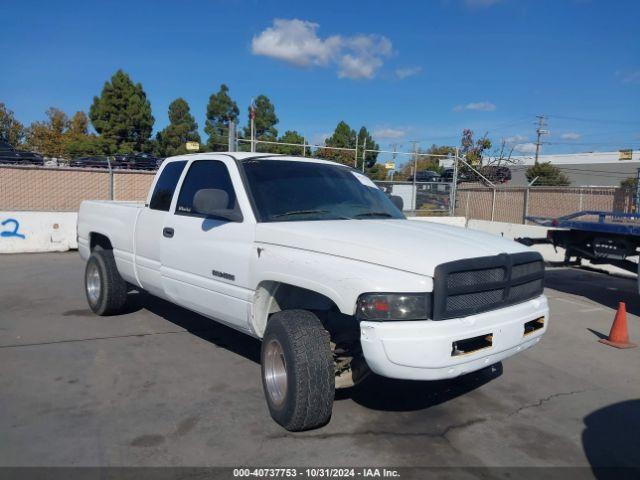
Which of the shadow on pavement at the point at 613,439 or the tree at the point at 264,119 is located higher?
the tree at the point at 264,119

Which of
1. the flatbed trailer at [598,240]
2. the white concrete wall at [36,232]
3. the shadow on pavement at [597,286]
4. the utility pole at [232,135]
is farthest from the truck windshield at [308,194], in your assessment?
the white concrete wall at [36,232]

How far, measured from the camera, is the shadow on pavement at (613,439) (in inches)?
137

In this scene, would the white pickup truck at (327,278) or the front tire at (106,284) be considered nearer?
the white pickup truck at (327,278)

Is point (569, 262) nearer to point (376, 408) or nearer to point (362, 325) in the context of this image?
point (376, 408)

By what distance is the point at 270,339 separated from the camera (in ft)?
12.6

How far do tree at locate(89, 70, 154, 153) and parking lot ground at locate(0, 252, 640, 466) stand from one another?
33.6m

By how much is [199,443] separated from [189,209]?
2.23 m

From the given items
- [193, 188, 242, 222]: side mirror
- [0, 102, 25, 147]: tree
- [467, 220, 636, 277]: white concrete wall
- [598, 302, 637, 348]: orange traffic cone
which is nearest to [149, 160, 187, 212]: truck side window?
[193, 188, 242, 222]: side mirror

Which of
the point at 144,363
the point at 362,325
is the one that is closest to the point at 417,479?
the point at 362,325

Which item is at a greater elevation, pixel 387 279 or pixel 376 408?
pixel 387 279

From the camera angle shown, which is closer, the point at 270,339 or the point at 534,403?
the point at 270,339

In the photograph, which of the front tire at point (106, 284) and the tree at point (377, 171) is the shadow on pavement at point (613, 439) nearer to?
the front tire at point (106, 284)

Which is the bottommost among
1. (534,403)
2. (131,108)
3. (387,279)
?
(534,403)

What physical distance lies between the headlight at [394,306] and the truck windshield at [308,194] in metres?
1.21
